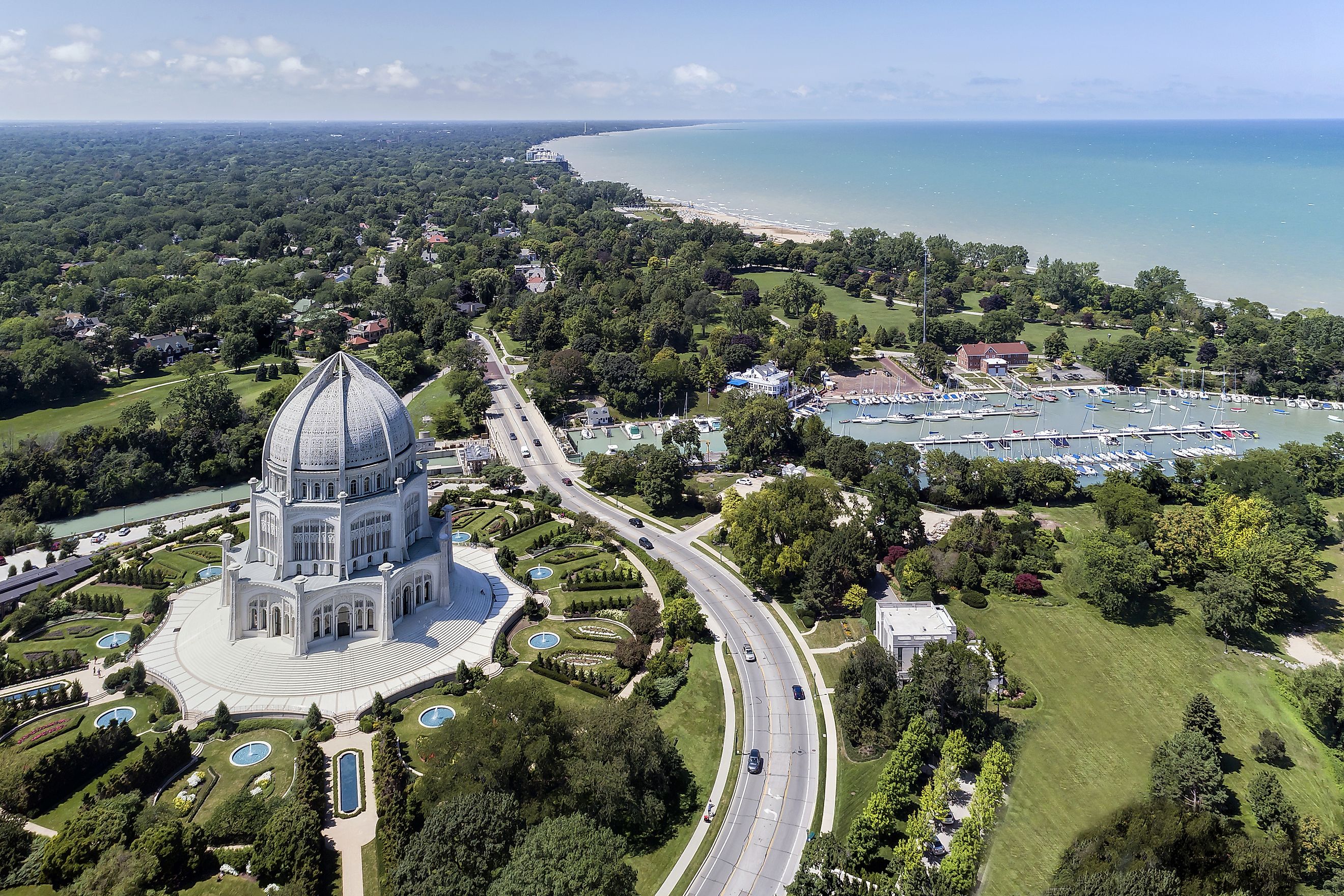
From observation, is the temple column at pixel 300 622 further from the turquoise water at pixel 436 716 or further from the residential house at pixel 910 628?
the residential house at pixel 910 628

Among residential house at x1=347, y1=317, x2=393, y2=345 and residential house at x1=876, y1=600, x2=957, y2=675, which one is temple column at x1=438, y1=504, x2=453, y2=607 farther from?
residential house at x1=347, y1=317, x2=393, y2=345

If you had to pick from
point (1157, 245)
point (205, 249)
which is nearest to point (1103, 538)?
point (1157, 245)

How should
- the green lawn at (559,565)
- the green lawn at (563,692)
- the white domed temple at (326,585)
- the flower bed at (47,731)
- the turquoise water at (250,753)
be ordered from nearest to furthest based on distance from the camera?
1. the turquoise water at (250,753)
2. the flower bed at (47,731)
3. the green lawn at (563,692)
4. the white domed temple at (326,585)
5. the green lawn at (559,565)

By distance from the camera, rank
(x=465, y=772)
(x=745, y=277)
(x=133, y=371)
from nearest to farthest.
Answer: (x=465, y=772) < (x=133, y=371) < (x=745, y=277)

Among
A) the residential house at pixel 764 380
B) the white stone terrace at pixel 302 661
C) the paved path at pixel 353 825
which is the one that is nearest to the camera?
the paved path at pixel 353 825

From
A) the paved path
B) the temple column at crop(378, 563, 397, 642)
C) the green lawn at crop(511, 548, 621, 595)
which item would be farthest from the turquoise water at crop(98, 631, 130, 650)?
the green lawn at crop(511, 548, 621, 595)

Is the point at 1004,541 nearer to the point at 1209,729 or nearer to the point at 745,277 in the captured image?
the point at 1209,729

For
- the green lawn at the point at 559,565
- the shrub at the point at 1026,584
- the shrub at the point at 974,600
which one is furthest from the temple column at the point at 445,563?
the shrub at the point at 1026,584
